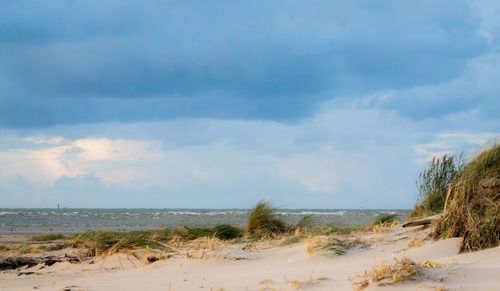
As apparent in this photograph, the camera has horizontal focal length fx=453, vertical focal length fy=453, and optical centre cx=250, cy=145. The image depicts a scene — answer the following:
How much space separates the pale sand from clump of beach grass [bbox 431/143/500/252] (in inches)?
9.8

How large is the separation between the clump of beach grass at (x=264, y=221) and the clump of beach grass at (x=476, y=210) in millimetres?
4445

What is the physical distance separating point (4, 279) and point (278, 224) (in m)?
5.65

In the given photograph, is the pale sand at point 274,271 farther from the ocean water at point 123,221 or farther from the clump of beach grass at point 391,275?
the ocean water at point 123,221

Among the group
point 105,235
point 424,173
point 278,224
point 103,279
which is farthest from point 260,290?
point 424,173

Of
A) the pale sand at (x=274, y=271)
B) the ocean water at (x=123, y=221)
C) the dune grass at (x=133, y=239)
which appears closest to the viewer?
the pale sand at (x=274, y=271)

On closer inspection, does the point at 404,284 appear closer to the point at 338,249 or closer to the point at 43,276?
the point at 338,249

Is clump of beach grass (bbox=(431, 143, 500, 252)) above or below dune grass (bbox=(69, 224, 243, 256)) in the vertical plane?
above

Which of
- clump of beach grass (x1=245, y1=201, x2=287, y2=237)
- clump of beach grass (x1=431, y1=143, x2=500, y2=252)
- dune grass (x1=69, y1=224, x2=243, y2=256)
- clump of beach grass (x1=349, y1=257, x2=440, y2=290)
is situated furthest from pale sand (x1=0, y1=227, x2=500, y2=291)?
clump of beach grass (x1=245, y1=201, x2=287, y2=237)

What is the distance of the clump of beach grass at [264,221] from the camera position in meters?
9.98

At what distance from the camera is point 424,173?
1087 centimetres

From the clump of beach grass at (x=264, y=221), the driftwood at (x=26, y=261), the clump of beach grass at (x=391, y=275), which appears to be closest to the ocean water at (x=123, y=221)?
the clump of beach grass at (x=264, y=221)

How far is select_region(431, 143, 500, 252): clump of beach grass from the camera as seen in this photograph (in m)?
5.16

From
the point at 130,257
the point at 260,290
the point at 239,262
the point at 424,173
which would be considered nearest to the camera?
the point at 260,290

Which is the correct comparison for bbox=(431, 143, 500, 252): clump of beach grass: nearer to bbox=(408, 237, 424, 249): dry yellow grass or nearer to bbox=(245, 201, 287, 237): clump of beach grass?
bbox=(408, 237, 424, 249): dry yellow grass
